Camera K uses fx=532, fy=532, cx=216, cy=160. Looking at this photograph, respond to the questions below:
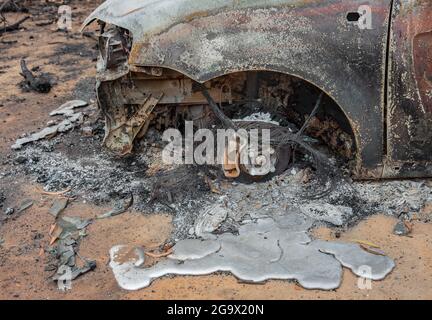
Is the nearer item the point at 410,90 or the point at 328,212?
the point at 410,90

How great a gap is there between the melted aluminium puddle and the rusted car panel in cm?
101

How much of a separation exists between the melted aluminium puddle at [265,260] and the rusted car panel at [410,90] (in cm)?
101

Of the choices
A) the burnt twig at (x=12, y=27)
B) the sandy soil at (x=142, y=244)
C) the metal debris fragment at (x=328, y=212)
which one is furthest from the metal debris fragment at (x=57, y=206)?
the burnt twig at (x=12, y=27)

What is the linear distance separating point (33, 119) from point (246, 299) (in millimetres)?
4120

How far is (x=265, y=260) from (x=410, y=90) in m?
1.88

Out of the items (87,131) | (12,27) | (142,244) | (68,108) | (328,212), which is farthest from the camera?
(12,27)

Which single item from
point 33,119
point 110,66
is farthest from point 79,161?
point 33,119

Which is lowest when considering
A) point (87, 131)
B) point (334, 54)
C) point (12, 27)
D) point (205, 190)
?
point (205, 190)

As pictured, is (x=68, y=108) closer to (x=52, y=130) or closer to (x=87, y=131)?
(x=52, y=130)

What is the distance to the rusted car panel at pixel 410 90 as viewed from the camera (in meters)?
4.30

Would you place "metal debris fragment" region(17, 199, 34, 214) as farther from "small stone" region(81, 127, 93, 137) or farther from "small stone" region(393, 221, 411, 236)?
"small stone" region(393, 221, 411, 236)

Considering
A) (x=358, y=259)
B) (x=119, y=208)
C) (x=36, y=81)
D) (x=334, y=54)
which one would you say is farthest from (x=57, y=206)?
(x=36, y=81)

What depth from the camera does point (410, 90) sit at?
4.43 meters

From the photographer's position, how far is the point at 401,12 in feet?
14.1
